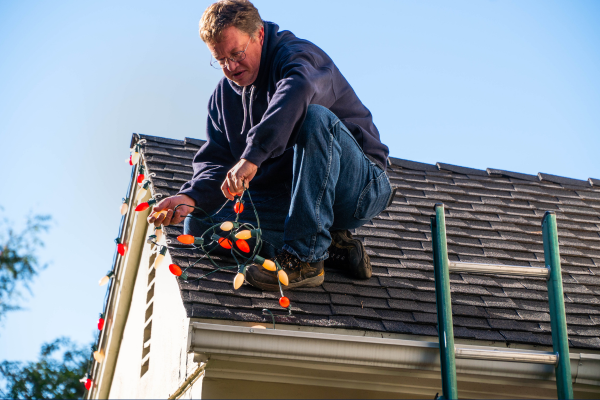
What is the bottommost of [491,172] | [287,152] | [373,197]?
[373,197]

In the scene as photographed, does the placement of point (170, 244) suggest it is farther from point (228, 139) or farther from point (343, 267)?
point (343, 267)

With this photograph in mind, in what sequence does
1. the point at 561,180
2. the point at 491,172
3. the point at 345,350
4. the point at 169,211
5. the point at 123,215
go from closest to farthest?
the point at 345,350
the point at 169,211
the point at 123,215
the point at 491,172
the point at 561,180

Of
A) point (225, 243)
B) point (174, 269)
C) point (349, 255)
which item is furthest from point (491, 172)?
point (174, 269)

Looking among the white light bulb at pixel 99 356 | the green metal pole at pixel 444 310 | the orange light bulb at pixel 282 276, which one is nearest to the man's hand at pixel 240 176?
the orange light bulb at pixel 282 276

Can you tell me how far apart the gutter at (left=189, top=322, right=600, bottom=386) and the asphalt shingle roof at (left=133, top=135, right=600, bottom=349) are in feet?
0.30

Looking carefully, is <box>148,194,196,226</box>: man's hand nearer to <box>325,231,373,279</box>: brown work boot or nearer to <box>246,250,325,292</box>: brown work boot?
<box>246,250,325,292</box>: brown work boot

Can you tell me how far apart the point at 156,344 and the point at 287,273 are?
1449 mm

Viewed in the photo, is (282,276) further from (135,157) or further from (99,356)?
(99,356)

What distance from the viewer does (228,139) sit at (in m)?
3.27

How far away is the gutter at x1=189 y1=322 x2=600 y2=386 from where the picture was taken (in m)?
2.39

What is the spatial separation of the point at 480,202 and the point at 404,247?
1.38 meters

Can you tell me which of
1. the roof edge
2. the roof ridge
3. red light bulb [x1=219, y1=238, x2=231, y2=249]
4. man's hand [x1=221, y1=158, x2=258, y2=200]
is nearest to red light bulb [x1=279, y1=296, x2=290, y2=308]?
red light bulb [x1=219, y1=238, x2=231, y2=249]

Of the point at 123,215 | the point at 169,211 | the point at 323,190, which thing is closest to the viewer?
the point at 323,190

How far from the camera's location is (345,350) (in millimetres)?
2500
